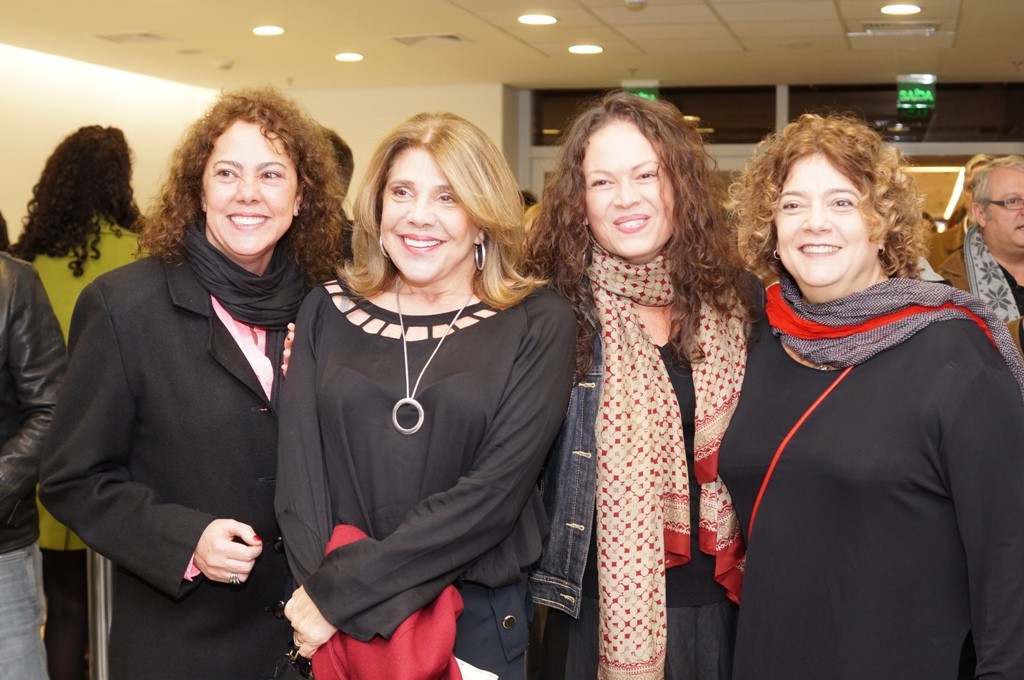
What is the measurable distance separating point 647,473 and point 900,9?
5.83 meters

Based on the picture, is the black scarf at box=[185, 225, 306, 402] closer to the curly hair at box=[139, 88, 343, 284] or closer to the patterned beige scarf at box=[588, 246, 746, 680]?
the curly hair at box=[139, 88, 343, 284]

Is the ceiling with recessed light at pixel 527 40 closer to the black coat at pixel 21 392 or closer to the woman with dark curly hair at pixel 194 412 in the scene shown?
the black coat at pixel 21 392

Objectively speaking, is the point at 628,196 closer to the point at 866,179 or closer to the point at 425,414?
the point at 866,179

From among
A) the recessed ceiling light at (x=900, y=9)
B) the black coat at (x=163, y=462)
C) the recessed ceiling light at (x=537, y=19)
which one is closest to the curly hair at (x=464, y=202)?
the black coat at (x=163, y=462)

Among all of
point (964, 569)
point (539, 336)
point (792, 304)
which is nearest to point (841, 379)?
point (792, 304)

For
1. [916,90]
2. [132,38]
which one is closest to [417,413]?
[132,38]

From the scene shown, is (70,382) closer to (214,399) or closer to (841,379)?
(214,399)

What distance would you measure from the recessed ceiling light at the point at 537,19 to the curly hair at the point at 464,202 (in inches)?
217

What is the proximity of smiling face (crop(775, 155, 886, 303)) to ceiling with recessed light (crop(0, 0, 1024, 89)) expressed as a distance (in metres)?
5.06

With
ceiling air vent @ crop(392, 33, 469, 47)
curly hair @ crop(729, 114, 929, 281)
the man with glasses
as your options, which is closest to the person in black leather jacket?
curly hair @ crop(729, 114, 929, 281)

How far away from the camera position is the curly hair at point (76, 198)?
4.03 meters

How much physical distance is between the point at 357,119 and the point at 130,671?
9.57 m

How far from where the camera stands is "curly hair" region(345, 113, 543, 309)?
2133 mm

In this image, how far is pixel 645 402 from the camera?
7.72ft
